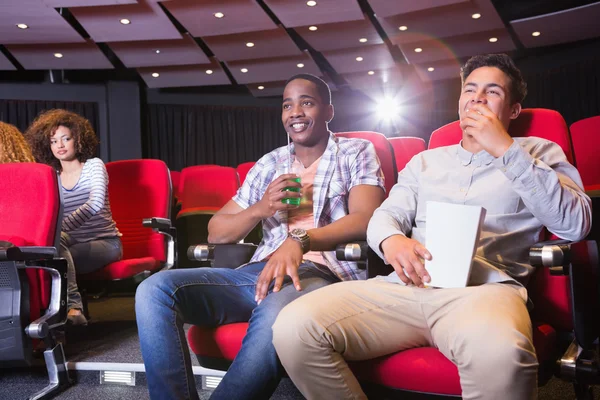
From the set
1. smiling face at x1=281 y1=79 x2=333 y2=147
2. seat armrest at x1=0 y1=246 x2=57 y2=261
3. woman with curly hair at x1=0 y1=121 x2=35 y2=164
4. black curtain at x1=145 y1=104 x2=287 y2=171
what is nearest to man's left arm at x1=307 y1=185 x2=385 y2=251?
smiling face at x1=281 y1=79 x2=333 y2=147

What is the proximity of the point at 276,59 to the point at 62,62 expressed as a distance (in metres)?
3.23

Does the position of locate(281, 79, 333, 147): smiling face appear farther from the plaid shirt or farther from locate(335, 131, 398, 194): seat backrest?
locate(335, 131, 398, 194): seat backrest

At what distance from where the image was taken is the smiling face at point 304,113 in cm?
185

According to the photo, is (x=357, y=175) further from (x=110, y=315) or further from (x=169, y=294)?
(x=110, y=315)

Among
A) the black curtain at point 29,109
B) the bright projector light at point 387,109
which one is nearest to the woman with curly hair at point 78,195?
the black curtain at point 29,109

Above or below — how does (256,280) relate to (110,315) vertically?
above

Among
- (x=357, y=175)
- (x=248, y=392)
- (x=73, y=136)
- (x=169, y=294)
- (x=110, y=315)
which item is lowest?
(x=110, y=315)

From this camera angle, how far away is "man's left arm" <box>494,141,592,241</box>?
1.27m

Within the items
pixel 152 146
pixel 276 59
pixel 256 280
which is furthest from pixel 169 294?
pixel 152 146

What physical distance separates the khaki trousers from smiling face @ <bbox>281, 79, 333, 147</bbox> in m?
0.67

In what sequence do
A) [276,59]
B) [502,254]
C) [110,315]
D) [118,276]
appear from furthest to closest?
[276,59], [110,315], [118,276], [502,254]

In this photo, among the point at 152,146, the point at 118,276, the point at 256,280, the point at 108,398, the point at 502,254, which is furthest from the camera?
the point at 152,146

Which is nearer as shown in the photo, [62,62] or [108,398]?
[108,398]

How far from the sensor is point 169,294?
1438 millimetres
